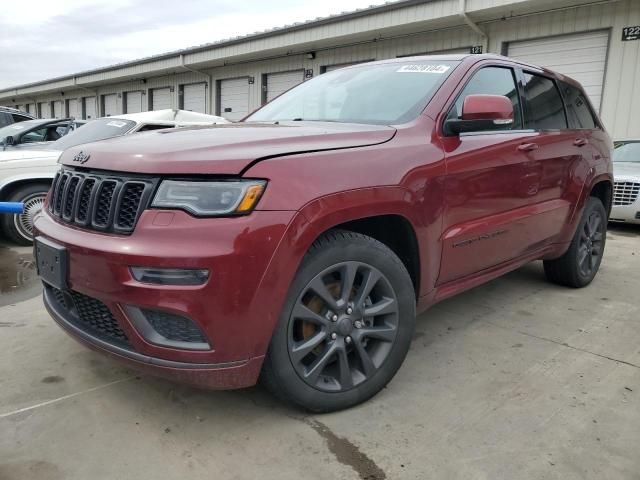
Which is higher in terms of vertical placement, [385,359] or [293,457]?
[385,359]

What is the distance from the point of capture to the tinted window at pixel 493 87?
2.81 meters

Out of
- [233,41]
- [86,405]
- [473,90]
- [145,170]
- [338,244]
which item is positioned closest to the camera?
[145,170]

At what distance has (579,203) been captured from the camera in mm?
3902

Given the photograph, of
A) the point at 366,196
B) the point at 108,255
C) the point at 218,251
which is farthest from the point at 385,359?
the point at 108,255

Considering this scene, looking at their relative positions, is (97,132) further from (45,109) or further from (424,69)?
(45,109)

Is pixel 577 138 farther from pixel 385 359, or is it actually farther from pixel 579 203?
pixel 385 359

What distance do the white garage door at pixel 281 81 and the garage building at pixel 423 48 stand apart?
0.04 m

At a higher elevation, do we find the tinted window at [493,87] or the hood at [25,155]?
the tinted window at [493,87]

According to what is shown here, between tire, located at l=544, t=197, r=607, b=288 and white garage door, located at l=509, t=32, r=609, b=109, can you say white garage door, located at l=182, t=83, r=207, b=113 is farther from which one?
tire, located at l=544, t=197, r=607, b=288

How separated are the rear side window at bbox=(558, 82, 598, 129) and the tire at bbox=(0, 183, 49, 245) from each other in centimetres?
515

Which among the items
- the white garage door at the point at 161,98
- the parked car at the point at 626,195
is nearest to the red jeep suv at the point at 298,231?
the parked car at the point at 626,195

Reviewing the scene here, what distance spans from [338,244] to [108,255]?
2.91 ft

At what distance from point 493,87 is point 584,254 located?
1.92 m

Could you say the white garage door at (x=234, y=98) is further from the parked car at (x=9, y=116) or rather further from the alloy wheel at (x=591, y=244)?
the alloy wheel at (x=591, y=244)
